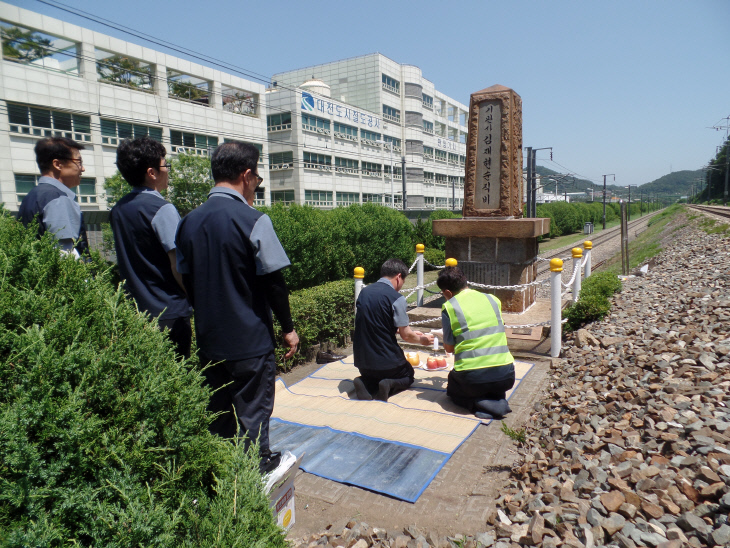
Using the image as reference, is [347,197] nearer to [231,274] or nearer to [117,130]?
[117,130]

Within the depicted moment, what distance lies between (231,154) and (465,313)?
2.68 metres

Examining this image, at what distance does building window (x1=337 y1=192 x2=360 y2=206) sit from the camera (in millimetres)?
48041

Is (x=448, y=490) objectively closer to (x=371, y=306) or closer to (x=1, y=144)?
(x=371, y=306)

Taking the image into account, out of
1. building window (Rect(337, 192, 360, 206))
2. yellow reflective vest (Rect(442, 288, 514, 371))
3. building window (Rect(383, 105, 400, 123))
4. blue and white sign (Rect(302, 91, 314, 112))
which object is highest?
building window (Rect(383, 105, 400, 123))

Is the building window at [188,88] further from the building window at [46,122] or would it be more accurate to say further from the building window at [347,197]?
the building window at [347,197]

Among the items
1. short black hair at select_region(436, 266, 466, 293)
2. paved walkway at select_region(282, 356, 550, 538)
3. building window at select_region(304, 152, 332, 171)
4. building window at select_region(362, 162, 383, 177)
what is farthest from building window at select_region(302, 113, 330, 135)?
paved walkway at select_region(282, 356, 550, 538)

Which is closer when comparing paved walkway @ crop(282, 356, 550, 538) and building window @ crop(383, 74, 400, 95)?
paved walkway @ crop(282, 356, 550, 538)

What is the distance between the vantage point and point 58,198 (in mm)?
2697

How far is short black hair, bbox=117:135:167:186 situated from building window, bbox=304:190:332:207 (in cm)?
4110

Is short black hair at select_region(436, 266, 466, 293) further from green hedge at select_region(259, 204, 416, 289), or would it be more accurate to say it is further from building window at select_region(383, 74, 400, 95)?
building window at select_region(383, 74, 400, 95)

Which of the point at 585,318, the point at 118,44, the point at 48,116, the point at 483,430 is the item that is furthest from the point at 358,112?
the point at 483,430

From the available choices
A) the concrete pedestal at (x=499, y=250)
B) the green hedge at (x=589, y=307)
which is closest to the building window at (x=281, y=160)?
the concrete pedestal at (x=499, y=250)

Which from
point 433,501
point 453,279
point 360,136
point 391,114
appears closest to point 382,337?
point 453,279

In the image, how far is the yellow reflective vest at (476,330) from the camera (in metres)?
4.50
